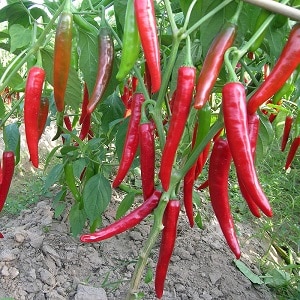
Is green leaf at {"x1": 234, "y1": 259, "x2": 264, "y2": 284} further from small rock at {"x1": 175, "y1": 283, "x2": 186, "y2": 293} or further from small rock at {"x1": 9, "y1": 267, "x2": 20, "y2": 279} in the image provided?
small rock at {"x1": 9, "y1": 267, "x2": 20, "y2": 279}

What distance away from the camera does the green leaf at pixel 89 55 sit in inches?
49.0

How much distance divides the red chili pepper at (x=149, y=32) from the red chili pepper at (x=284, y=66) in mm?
224

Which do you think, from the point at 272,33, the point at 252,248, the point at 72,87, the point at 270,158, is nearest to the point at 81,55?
the point at 72,87

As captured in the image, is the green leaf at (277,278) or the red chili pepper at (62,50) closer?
the red chili pepper at (62,50)

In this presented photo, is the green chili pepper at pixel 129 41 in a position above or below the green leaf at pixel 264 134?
above

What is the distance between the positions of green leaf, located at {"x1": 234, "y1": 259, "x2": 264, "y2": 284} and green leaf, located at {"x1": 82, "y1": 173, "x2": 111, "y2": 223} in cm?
88

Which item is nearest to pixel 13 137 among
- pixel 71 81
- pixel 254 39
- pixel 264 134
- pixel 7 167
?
pixel 7 167

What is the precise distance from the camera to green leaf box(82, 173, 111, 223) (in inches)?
77.2

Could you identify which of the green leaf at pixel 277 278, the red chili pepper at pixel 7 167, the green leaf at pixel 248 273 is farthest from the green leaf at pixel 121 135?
the green leaf at pixel 277 278

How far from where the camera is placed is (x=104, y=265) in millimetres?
2375

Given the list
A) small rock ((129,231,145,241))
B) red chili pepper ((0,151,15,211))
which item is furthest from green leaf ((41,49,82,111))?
small rock ((129,231,145,241))

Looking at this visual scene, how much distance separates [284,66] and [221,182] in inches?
15.8

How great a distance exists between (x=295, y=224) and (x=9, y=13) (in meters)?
2.39

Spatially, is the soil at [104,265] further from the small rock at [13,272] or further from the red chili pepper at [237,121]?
the red chili pepper at [237,121]
